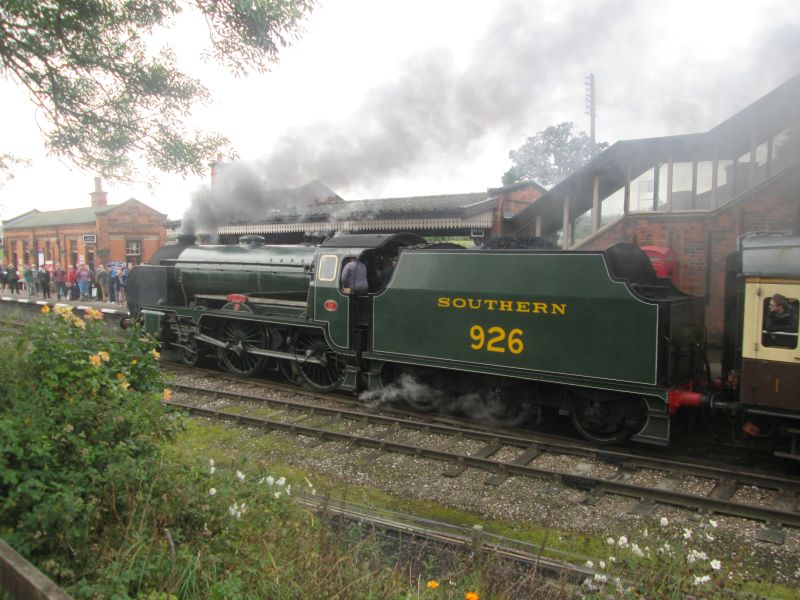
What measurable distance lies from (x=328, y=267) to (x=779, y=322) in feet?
18.7

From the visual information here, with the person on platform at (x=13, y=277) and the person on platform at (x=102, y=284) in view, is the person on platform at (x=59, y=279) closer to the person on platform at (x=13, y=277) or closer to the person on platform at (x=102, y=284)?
the person on platform at (x=102, y=284)

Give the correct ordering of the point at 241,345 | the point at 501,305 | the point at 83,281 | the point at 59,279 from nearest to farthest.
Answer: the point at 501,305, the point at 241,345, the point at 83,281, the point at 59,279

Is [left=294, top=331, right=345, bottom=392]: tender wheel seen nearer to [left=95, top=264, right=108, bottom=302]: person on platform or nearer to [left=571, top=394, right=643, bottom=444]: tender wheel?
[left=571, top=394, right=643, bottom=444]: tender wheel

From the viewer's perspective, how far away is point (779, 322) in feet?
19.1

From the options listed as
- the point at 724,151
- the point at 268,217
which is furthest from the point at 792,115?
the point at 268,217

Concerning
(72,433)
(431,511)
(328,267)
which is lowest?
(431,511)

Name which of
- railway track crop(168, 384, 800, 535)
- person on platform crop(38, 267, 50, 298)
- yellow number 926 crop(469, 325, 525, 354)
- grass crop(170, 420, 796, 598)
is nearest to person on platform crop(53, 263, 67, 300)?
person on platform crop(38, 267, 50, 298)

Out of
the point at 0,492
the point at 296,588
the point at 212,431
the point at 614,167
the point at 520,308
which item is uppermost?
the point at 614,167

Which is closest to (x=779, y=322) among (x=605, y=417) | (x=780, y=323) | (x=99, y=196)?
(x=780, y=323)

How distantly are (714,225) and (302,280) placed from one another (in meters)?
7.45

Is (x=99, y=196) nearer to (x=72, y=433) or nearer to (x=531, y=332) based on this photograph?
(x=531, y=332)

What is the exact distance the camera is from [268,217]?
13.8 meters

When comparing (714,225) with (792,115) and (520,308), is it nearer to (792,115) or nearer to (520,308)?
(792,115)

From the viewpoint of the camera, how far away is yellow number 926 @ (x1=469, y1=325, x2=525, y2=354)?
23.7 feet
